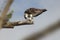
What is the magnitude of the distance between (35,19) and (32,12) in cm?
6

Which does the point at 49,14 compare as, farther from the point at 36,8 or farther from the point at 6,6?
the point at 6,6

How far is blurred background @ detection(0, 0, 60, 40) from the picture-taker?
5.93 ft

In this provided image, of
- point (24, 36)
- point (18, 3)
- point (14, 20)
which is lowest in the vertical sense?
point (24, 36)

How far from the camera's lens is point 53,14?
182cm

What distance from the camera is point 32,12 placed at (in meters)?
1.83

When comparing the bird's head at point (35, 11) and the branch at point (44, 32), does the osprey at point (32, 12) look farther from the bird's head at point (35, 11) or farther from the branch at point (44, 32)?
the branch at point (44, 32)

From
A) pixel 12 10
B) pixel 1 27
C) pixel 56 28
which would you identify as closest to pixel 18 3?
pixel 12 10

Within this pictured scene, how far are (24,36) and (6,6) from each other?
0.84 feet

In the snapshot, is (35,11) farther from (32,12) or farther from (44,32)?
(44,32)

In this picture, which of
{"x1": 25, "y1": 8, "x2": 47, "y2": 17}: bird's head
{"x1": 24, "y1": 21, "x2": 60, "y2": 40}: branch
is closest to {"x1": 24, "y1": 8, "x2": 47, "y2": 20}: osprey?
{"x1": 25, "y1": 8, "x2": 47, "y2": 17}: bird's head

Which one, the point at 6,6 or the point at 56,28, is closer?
the point at 56,28

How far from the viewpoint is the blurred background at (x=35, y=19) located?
1.81m

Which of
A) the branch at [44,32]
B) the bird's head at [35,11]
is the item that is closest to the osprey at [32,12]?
the bird's head at [35,11]

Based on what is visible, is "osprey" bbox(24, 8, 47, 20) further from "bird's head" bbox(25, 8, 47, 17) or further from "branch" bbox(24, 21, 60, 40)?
"branch" bbox(24, 21, 60, 40)
